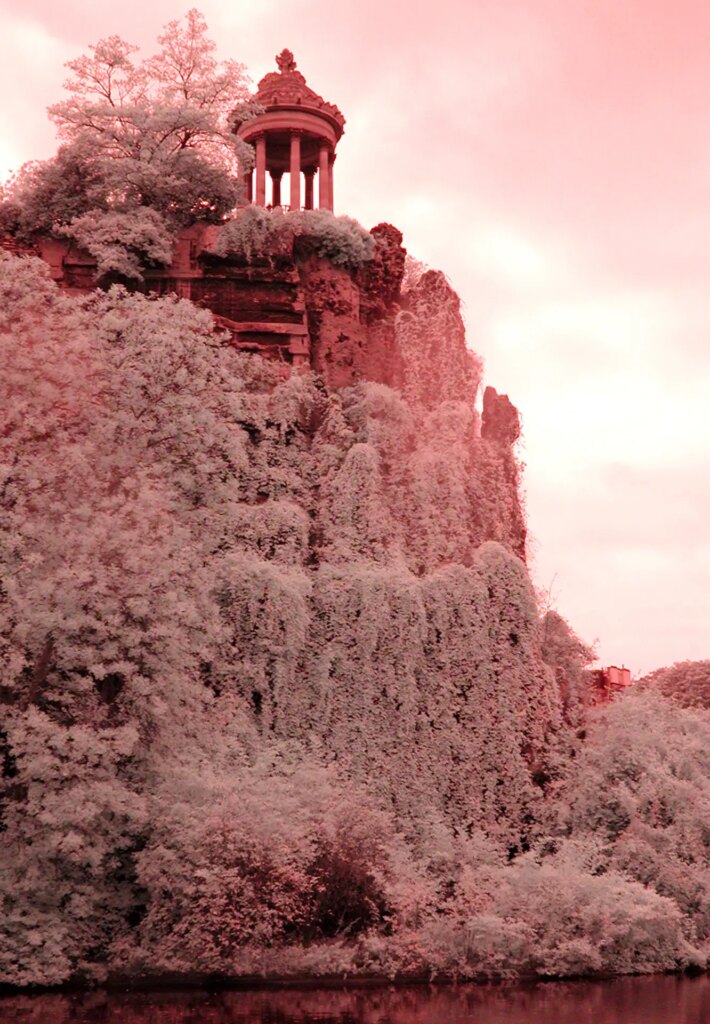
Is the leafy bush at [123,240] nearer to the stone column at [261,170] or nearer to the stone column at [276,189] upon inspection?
the stone column at [261,170]

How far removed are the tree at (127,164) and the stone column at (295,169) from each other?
4045 mm

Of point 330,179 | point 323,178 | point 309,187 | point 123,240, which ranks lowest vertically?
point 123,240

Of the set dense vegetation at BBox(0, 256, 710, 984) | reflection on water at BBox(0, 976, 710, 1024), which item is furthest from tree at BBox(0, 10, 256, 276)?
reflection on water at BBox(0, 976, 710, 1024)

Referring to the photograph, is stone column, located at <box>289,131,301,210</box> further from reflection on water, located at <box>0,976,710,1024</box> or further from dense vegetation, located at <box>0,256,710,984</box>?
reflection on water, located at <box>0,976,710,1024</box>

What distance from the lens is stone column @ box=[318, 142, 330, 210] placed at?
152 feet

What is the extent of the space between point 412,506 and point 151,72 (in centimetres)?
1958

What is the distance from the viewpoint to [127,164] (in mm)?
38031

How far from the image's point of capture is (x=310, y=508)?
34594 mm

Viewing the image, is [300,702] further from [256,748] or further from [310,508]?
[310,508]

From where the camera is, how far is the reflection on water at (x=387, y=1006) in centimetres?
1984

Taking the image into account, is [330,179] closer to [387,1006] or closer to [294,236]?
[294,236]

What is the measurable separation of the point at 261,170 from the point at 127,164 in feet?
32.3

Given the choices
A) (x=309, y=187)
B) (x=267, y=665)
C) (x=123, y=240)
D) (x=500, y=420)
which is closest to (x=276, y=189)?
(x=309, y=187)

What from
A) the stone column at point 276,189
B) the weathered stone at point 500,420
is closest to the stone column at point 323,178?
the stone column at point 276,189
